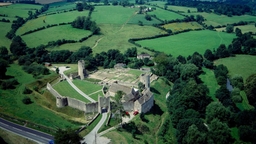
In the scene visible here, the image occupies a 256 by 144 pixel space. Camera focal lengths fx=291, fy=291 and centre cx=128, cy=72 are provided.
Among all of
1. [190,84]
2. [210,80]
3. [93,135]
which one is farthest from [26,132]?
[210,80]

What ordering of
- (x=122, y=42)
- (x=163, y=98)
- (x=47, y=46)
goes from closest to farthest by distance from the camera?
(x=163, y=98) < (x=47, y=46) < (x=122, y=42)

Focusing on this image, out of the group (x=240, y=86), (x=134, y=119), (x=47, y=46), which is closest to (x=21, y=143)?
(x=134, y=119)

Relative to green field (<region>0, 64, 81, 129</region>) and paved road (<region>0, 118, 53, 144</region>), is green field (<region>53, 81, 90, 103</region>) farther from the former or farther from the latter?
paved road (<region>0, 118, 53, 144</region>)

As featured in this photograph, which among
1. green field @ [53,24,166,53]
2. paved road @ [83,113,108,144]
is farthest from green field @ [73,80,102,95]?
green field @ [53,24,166,53]

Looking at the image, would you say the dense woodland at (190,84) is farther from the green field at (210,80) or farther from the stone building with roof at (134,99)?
the stone building with roof at (134,99)

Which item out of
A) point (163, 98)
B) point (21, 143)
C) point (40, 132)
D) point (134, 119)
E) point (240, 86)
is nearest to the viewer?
point (21, 143)

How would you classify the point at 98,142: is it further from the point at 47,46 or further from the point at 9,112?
the point at 47,46

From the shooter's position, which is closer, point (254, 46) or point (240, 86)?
point (240, 86)

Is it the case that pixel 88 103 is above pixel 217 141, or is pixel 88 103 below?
above
